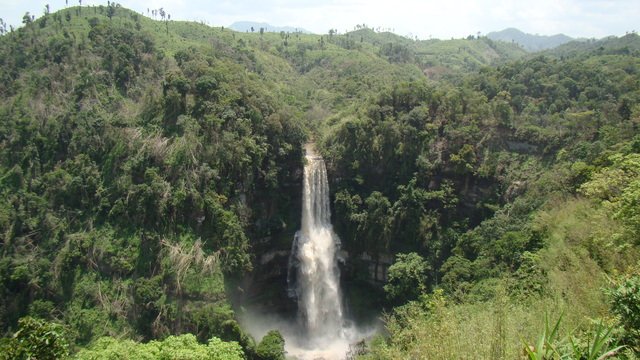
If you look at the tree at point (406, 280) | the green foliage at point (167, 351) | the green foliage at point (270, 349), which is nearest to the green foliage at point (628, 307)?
the green foliage at point (167, 351)

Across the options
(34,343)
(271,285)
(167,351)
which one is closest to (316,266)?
(271,285)

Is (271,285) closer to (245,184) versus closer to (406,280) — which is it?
(245,184)

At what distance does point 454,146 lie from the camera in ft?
106

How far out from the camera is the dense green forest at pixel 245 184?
2442 cm

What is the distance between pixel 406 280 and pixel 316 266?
5.87 metres

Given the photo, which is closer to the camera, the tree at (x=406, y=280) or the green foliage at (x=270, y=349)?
the green foliage at (x=270, y=349)

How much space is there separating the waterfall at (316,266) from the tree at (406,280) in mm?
4229

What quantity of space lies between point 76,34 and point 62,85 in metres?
10.4

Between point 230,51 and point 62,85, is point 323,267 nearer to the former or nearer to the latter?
point 62,85

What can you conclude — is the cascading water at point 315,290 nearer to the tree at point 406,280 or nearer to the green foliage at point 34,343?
the tree at point 406,280

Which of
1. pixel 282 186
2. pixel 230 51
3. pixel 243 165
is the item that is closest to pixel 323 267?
pixel 282 186

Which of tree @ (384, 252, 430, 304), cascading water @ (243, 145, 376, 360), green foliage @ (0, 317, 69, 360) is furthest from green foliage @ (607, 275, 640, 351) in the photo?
cascading water @ (243, 145, 376, 360)

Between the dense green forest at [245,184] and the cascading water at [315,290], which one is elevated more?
the dense green forest at [245,184]

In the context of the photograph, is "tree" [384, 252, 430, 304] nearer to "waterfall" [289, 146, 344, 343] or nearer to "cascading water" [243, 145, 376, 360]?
"cascading water" [243, 145, 376, 360]
